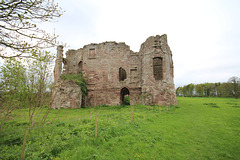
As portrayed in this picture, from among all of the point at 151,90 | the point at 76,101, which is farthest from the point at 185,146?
the point at 76,101

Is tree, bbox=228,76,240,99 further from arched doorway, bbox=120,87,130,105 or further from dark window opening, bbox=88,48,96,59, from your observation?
dark window opening, bbox=88,48,96,59

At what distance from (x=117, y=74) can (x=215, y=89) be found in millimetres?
48588

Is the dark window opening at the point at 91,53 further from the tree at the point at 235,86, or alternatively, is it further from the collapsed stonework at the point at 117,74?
the tree at the point at 235,86

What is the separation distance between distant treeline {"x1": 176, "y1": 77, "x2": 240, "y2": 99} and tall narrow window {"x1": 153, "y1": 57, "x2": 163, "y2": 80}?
3266cm

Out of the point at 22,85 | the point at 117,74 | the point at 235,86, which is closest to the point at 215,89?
the point at 235,86

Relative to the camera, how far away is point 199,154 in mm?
4395

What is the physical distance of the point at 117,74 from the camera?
19.4 metres

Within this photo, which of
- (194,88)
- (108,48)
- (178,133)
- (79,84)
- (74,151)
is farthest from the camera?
(194,88)

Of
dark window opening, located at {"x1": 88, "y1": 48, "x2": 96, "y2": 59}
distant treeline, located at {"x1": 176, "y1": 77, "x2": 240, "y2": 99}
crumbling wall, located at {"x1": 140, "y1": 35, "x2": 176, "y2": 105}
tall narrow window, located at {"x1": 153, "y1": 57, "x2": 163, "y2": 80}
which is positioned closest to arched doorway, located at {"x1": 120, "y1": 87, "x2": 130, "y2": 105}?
crumbling wall, located at {"x1": 140, "y1": 35, "x2": 176, "y2": 105}

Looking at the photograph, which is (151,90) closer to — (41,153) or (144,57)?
(144,57)

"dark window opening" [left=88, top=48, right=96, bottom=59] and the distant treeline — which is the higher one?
"dark window opening" [left=88, top=48, right=96, bottom=59]

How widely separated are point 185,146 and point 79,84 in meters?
15.2

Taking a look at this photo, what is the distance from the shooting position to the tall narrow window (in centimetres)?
1698

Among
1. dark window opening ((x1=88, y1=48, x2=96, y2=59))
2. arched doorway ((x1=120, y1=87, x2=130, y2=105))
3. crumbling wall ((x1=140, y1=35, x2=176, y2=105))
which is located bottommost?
arched doorway ((x1=120, y1=87, x2=130, y2=105))
